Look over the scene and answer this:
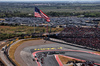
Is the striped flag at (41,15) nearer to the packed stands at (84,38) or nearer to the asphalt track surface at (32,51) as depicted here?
the asphalt track surface at (32,51)

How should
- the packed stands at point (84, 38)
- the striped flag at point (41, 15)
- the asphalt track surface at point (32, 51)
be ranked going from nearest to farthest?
the asphalt track surface at point (32, 51), the striped flag at point (41, 15), the packed stands at point (84, 38)

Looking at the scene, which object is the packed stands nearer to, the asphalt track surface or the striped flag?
the asphalt track surface

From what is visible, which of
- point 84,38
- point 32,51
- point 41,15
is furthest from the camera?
point 84,38

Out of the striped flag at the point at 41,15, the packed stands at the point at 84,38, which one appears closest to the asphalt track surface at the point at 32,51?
the packed stands at the point at 84,38

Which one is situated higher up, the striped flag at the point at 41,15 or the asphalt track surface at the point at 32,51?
the striped flag at the point at 41,15

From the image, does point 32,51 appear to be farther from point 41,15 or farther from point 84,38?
point 84,38

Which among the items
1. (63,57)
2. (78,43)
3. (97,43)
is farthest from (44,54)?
(97,43)

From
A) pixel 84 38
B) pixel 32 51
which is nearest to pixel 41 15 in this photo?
pixel 32 51

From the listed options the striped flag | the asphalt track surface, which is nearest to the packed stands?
the asphalt track surface

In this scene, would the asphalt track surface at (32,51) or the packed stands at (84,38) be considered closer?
the asphalt track surface at (32,51)

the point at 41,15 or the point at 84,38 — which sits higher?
the point at 41,15

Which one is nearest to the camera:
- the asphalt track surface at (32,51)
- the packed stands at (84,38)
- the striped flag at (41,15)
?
the asphalt track surface at (32,51)

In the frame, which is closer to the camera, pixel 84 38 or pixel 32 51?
pixel 32 51
